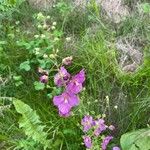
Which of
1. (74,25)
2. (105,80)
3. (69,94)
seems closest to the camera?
(69,94)

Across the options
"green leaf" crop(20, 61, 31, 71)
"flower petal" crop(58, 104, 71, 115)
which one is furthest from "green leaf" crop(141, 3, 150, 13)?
"flower petal" crop(58, 104, 71, 115)

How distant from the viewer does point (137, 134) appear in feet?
9.72

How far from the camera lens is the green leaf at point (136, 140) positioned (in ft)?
9.51

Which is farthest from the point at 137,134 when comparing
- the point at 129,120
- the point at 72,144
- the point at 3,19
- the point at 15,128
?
the point at 3,19

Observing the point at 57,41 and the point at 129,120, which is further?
the point at 57,41

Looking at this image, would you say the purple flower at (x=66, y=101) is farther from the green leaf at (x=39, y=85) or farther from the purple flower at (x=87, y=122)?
the green leaf at (x=39, y=85)

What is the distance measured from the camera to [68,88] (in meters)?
2.82

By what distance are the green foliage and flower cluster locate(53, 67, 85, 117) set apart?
0.50 feet

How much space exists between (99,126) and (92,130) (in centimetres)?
5

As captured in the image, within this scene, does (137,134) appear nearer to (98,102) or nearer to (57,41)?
(98,102)

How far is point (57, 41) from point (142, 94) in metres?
0.68

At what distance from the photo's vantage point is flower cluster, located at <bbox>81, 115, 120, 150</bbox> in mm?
2836

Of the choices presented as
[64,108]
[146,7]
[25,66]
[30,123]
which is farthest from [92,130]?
[146,7]

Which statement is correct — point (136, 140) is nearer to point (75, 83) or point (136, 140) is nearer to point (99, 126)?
point (99, 126)
